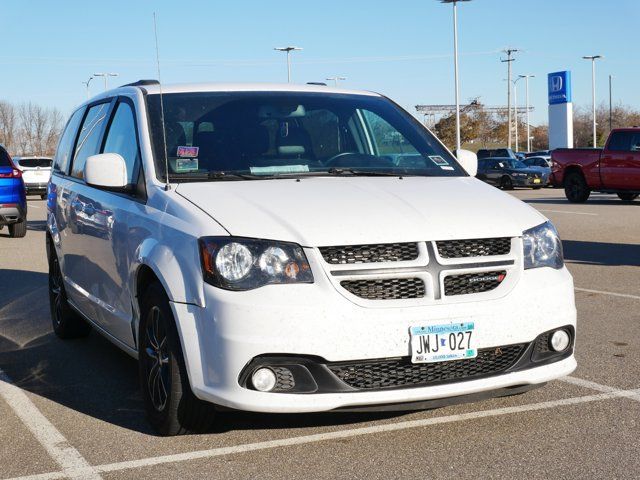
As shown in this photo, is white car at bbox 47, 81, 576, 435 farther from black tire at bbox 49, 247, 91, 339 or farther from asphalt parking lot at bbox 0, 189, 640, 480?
black tire at bbox 49, 247, 91, 339

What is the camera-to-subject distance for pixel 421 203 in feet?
15.6

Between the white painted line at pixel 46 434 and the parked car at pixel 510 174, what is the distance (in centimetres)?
3189

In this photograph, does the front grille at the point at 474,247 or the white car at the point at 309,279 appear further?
the front grille at the point at 474,247

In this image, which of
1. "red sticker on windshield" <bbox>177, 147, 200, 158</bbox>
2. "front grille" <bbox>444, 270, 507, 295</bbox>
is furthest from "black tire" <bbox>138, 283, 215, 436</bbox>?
"front grille" <bbox>444, 270, 507, 295</bbox>

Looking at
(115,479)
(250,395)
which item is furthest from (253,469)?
(115,479)

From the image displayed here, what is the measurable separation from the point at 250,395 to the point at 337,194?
113 cm

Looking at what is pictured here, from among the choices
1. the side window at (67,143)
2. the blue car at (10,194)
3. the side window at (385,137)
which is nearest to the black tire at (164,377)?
the side window at (385,137)

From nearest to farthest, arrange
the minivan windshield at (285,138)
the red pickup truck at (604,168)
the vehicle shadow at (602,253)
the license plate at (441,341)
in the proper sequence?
the license plate at (441,341) → the minivan windshield at (285,138) → the vehicle shadow at (602,253) → the red pickup truck at (604,168)

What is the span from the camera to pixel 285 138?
5641 mm

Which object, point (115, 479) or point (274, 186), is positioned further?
point (274, 186)

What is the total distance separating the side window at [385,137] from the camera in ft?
19.4

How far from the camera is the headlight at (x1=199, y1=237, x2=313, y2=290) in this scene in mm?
4273

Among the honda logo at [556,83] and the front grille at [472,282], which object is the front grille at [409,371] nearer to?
the front grille at [472,282]

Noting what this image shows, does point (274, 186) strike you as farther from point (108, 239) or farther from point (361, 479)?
point (361, 479)
